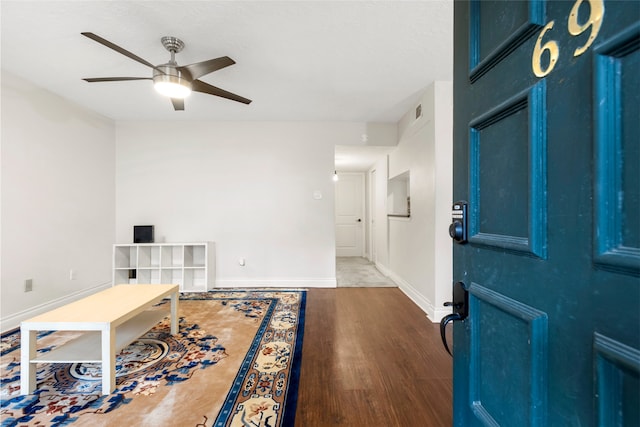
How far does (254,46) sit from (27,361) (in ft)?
8.68

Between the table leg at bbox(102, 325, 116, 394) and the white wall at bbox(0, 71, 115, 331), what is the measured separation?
191 cm

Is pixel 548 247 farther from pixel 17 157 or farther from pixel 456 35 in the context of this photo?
pixel 17 157

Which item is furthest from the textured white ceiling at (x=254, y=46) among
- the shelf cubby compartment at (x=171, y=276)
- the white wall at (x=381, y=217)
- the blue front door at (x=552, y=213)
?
the shelf cubby compartment at (x=171, y=276)

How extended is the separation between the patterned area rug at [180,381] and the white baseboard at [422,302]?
138 cm

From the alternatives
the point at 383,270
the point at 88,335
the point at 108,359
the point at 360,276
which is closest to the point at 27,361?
the point at 88,335

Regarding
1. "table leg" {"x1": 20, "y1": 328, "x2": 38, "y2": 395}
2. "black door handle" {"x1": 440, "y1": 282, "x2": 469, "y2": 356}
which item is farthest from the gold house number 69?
"table leg" {"x1": 20, "y1": 328, "x2": 38, "y2": 395}

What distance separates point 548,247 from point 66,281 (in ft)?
14.6

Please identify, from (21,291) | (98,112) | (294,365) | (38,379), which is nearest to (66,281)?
(21,291)

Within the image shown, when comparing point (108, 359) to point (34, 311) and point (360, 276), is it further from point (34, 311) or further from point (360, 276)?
point (360, 276)

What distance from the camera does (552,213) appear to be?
46cm

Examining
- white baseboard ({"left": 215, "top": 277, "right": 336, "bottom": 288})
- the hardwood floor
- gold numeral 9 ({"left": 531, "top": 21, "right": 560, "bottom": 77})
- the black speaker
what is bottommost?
the hardwood floor

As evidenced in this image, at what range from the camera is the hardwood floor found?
1.52 m

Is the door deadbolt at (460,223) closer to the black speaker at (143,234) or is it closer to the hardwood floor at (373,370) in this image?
the hardwood floor at (373,370)

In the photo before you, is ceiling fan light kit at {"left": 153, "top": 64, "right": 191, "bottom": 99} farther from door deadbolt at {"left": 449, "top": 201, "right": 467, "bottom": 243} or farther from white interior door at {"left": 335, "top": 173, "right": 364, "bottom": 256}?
white interior door at {"left": 335, "top": 173, "right": 364, "bottom": 256}
